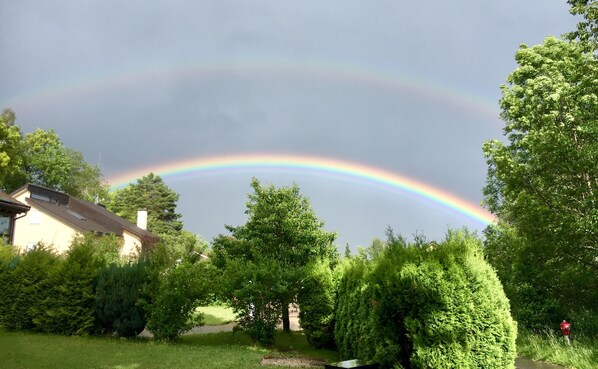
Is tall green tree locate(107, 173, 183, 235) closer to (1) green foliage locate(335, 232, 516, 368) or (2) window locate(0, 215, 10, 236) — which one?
(2) window locate(0, 215, 10, 236)

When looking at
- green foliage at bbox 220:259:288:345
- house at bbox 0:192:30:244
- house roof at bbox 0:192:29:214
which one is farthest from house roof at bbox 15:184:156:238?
green foliage at bbox 220:259:288:345

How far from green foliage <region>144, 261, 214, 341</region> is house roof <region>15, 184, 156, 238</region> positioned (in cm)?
2504

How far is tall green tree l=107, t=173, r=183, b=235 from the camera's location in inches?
2618

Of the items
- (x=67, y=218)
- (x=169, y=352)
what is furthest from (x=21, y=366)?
(x=67, y=218)

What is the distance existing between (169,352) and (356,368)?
6.09 m

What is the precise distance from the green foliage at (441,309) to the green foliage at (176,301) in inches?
251

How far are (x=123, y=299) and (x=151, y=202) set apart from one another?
59054mm

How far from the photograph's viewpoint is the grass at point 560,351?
28.8 ft

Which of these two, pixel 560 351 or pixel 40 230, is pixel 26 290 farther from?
pixel 40 230

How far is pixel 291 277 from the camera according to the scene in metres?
12.4

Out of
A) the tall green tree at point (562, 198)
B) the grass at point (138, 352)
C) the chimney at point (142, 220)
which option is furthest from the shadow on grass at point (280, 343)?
the chimney at point (142, 220)

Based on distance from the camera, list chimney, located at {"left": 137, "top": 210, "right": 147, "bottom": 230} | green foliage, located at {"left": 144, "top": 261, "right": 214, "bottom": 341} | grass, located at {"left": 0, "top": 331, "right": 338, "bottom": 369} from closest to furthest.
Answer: grass, located at {"left": 0, "top": 331, "right": 338, "bottom": 369} → green foliage, located at {"left": 144, "top": 261, "right": 214, "bottom": 341} → chimney, located at {"left": 137, "top": 210, "right": 147, "bottom": 230}

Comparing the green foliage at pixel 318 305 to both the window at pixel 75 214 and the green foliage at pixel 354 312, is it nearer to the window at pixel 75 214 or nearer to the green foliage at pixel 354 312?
the green foliage at pixel 354 312

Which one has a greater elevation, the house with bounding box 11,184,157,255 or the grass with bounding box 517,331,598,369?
the house with bounding box 11,184,157,255
